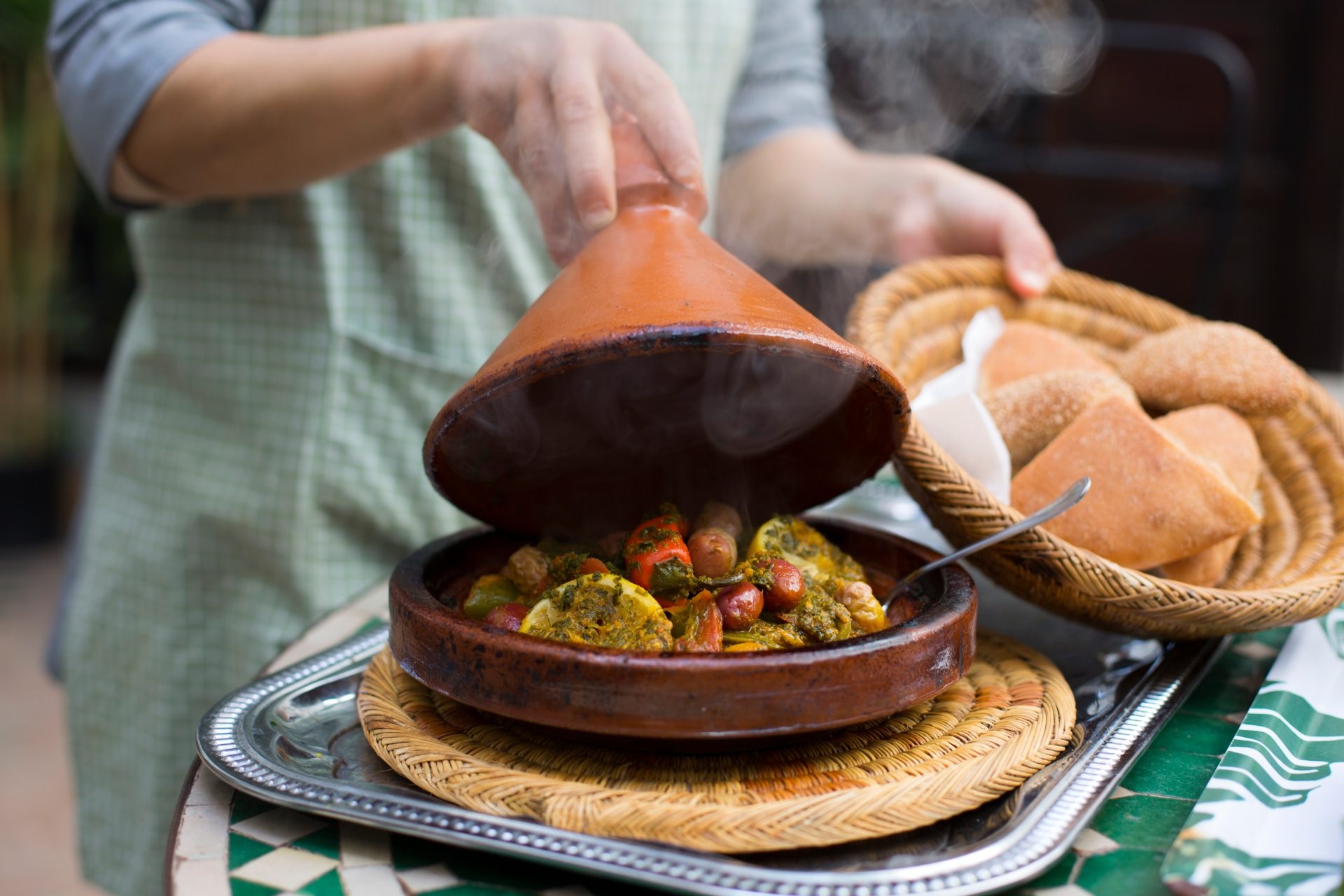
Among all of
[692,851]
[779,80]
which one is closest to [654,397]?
[692,851]

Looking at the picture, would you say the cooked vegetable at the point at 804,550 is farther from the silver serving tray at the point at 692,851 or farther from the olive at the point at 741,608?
the silver serving tray at the point at 692,851

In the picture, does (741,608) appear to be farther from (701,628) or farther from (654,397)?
(654,397)

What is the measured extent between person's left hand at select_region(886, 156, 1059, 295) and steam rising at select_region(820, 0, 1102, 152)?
1060 millimetres

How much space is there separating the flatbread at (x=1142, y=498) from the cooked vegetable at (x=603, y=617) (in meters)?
0.64

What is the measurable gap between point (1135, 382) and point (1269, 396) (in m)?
0.20

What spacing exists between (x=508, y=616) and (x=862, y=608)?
401 mm

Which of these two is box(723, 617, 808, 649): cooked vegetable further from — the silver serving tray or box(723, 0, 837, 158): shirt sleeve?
box(723, 0, 837, 158): shirt sleeve

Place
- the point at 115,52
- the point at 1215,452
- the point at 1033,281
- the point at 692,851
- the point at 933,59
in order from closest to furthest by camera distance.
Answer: the point at 692,851
the point at 1215,452
the point at 115,52
the point at 1033,281
the point at 933,59

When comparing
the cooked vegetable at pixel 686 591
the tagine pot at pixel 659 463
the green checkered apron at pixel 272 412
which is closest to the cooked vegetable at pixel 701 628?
the cooked vegetable at pixel 686 591

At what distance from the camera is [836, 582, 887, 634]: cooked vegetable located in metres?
1.23

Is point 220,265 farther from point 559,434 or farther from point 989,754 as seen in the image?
point 989,754

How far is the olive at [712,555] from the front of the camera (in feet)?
4.23

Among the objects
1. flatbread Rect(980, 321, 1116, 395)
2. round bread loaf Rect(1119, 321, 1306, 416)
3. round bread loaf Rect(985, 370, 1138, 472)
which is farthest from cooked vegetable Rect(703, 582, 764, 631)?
round bread loaf Rect(1119, 321, 1306, 416)

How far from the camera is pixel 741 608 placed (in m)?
1.18
